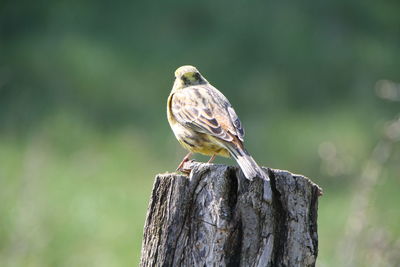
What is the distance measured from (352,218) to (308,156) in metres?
3.67

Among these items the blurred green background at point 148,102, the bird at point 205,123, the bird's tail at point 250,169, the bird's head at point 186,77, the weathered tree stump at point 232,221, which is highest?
the blurred green background at point 148,102

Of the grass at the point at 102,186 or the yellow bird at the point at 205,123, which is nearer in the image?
the yellow bird at the point at 205,123

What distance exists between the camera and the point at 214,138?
5047 millimetres

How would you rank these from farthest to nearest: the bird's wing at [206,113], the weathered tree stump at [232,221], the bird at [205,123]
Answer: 1. the bird's wing at [206,113]
2. the bird at [205,123]
3. the weathered tree stump at [232,221]

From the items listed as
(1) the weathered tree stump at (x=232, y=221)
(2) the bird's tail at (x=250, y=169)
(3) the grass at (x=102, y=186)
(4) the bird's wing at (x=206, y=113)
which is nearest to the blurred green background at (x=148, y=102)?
(3) the grass at (x=102, y=186)

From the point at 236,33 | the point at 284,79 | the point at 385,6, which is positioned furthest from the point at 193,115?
the point at 385,6

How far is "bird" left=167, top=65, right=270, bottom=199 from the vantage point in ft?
16.1

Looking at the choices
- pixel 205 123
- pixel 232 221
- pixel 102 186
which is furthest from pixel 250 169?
pixel 102 186

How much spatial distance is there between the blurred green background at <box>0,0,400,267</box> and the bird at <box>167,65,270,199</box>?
121 cm

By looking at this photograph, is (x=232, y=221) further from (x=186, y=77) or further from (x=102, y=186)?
(x=102, y=186)

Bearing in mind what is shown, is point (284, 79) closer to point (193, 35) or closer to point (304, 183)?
point (193, 35)

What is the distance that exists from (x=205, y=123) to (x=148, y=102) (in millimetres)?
4328

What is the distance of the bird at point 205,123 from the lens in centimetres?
491

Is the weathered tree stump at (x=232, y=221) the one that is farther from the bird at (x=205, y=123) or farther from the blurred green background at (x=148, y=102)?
the blurred green background at (x=148, y=102)
